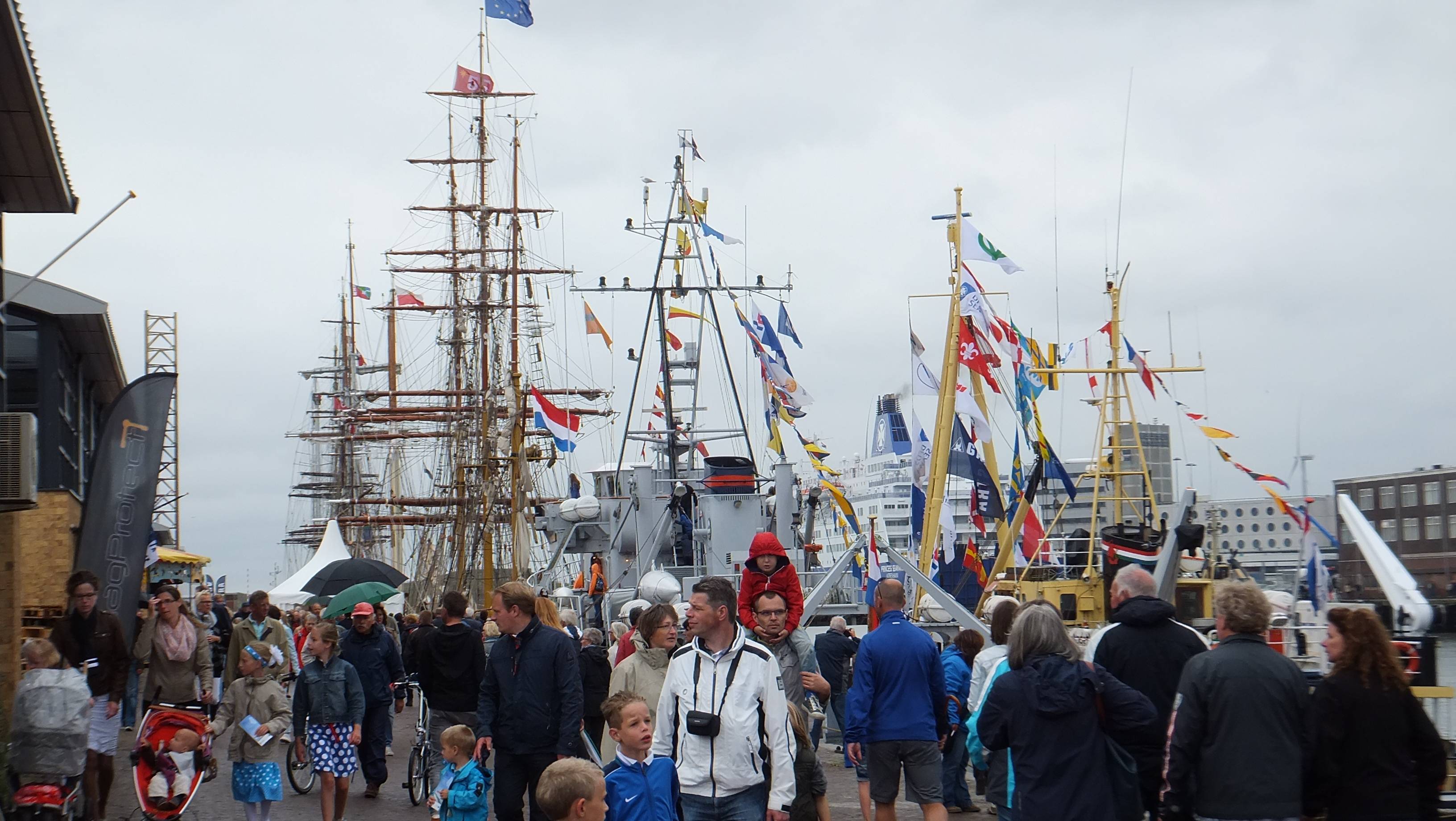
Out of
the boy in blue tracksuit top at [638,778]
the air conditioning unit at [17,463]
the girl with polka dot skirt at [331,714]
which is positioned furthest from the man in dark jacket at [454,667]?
the boy in blue tracksuit top at [638,778]

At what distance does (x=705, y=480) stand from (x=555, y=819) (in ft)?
75.7

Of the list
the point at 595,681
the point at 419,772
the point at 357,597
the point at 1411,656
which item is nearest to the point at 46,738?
the point at 595,681

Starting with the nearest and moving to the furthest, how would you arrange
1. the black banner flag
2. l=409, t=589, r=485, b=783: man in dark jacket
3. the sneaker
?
the sneaker
l=409, t=589, r=485, b=783: man in dark jacket
the black banner flag

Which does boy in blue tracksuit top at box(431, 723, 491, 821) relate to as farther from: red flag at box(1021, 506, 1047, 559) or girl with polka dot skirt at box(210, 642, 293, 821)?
red flag at box(1021, 506, 1047, 559)

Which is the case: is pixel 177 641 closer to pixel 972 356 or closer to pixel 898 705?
pixel 898 705

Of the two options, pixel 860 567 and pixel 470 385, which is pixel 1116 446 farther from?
pixel 470 385

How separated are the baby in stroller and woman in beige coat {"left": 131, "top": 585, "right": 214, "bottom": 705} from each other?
1565mm

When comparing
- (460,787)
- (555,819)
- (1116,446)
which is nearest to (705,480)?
(1116,446)

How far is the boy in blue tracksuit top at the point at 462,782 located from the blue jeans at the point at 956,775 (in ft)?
17.4

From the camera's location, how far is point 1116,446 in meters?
27.7

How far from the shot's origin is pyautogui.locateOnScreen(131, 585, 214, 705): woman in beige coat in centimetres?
1241

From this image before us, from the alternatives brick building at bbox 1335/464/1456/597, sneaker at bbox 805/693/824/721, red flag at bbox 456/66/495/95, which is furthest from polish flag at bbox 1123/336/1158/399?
red flag at bbox 456/66/495/95

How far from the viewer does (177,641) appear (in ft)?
40.8

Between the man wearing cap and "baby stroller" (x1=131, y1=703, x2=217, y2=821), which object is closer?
"baby stroller" (x1=131, y1=703, x2=217, y2=821)
